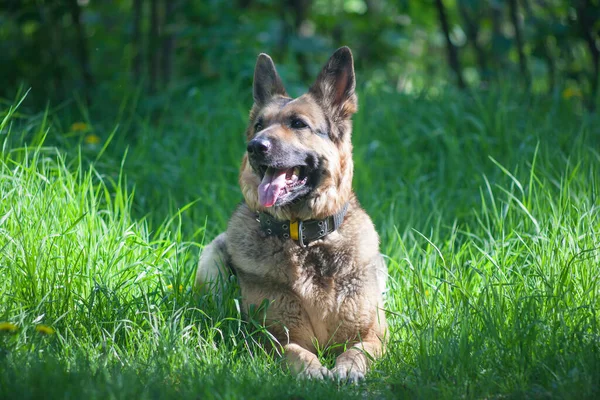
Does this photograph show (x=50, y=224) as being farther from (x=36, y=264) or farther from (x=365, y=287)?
(x=365, y=287)

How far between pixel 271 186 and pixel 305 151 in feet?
0.97

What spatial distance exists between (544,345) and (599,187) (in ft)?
6.16

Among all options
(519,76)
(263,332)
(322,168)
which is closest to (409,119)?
(519,76)

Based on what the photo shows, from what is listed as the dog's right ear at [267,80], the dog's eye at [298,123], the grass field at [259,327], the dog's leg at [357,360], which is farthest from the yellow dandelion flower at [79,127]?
the dog's leg at [357,360]

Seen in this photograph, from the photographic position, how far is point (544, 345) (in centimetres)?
318

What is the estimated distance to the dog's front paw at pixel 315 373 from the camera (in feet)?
10.4

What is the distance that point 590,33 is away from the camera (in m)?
6.96

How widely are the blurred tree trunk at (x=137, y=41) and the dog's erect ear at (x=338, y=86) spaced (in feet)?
15.7

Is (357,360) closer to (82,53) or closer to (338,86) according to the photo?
(338,86)

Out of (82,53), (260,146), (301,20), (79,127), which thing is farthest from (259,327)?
(301,20)

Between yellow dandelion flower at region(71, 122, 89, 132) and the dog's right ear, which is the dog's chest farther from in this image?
yellow dandelion flower at region(71, 122, 89, 132)

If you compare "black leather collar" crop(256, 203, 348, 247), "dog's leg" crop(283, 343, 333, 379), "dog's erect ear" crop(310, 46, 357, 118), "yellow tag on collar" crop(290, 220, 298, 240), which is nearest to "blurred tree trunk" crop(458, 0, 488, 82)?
"dog's erect ear" crop(310, 46, 357, 118)

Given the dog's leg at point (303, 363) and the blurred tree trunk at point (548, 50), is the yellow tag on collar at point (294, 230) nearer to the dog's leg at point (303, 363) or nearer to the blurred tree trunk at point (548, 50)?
the dog's leg at point (303, 363)

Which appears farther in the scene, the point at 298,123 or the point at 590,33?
the point at 590,33
